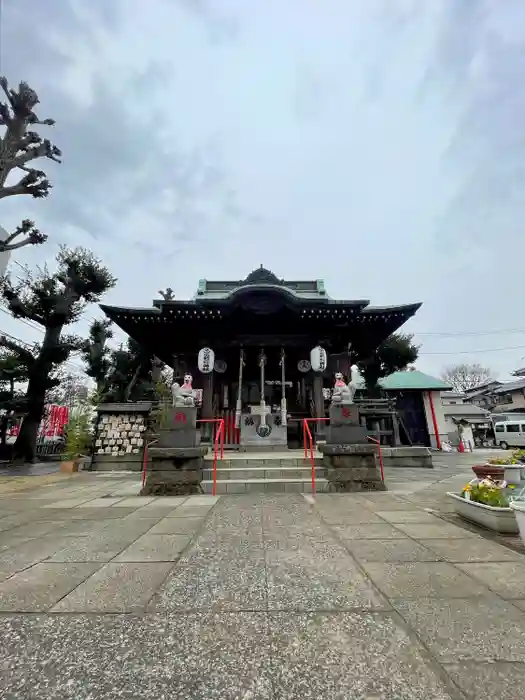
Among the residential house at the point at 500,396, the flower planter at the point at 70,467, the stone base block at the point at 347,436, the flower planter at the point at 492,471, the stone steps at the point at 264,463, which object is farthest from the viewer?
the residential house at the point at 500,396

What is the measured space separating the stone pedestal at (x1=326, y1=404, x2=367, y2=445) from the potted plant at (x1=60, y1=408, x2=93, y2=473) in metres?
7.86

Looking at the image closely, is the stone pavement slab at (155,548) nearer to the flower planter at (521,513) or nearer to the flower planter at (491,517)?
the flower planter at (521,513)

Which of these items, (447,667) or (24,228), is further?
(24,228)

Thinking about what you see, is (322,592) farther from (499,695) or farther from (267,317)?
(267,317)

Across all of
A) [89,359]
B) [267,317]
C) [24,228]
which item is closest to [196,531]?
[267,317]

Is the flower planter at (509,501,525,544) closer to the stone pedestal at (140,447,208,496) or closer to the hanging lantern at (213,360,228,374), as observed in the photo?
the stone pedestal at (140,447,208,496)

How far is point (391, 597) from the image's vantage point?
2.01 m

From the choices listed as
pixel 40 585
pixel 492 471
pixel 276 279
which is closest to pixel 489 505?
pixel 492 471

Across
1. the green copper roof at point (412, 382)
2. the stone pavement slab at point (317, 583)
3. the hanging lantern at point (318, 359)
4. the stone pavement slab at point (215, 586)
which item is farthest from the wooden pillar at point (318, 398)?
the green copper roof at point (412, 382)

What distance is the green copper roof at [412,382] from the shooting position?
18.7 metres

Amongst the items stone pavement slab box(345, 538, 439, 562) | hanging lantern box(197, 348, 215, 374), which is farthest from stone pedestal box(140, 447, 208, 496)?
hanging lantern box(197, 348, 215, 374)

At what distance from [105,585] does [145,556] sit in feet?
1.91

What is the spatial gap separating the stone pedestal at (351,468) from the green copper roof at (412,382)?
45.8 feet

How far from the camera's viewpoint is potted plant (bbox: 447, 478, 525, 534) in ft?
11.1
